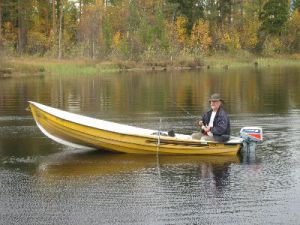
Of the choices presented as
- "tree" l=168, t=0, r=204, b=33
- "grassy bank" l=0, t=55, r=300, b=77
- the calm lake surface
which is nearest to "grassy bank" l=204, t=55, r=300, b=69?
"grassy bank" l=0, t=55, r=300, b=77

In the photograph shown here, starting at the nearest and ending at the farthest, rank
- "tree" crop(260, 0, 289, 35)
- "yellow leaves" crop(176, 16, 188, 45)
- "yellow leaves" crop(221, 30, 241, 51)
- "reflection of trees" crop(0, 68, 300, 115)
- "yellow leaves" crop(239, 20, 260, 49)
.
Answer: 1. "reflection of trees" crop(0, 68, 300, 115)
2. "yellow leaves" crop(176, 16, 188, 45)
3. "yellow leaves" crop(221, 30, 241, 51)
4. "yellow leaves" crop(239, 20, 260, 49)
5. "tree" crop(260, 0, 289, 35)

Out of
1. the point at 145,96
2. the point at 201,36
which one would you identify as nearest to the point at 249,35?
the point at 201,36

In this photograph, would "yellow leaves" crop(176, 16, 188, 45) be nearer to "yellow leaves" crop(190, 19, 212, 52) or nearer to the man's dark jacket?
"yellow leaves" crop(190, 19, 212, 52)

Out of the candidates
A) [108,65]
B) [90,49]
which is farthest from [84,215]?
[90,49]

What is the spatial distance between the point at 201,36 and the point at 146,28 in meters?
14.4

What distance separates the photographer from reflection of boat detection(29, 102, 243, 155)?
13.9 meters

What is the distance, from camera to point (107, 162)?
1362 cm

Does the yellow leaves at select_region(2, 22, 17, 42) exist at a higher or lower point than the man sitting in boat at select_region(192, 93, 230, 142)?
higher

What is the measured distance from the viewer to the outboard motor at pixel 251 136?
14.0 meters

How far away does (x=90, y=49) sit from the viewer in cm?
6172

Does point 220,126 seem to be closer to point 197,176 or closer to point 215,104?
point 215,104

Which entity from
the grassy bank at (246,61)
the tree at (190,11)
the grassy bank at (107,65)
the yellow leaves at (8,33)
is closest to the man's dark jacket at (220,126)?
the grassy bank at (107,65)

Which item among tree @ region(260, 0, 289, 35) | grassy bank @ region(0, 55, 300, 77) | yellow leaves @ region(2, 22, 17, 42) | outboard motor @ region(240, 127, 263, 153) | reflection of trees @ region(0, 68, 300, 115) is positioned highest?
tree @ region(260, 0, 289, 35)

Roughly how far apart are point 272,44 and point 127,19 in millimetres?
23455
